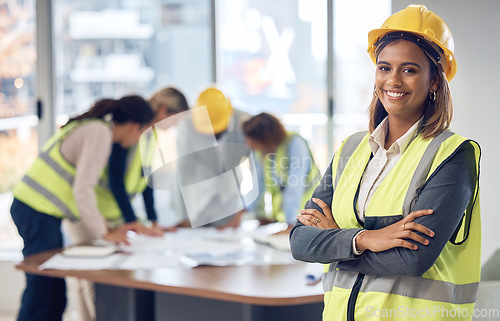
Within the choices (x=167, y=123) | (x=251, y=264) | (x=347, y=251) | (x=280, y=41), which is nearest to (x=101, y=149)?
(x=167, y=123)

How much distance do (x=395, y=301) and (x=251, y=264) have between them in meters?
1.20

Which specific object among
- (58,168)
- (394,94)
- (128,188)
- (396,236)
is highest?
(394,94)

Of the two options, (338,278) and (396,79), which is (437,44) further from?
(338,278)

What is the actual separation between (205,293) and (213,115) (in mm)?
1537

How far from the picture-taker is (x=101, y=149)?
108 inches

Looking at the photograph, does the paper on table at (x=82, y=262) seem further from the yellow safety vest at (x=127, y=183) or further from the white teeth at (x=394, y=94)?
the white teeth at (x=394, y=94)

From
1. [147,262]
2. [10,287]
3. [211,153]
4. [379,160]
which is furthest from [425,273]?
[10,287]

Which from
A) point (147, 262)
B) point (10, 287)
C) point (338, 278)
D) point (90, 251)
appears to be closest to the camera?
point (338, 278)

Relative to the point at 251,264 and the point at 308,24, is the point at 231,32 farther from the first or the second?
the point at 251,264

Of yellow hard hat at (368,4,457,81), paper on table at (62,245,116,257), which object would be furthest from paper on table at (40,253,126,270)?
yellow hard hat at (368,4,457,81)

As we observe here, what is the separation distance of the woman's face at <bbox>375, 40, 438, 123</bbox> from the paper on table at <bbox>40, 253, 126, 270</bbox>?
154 cm

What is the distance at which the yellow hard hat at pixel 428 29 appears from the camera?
1.27m

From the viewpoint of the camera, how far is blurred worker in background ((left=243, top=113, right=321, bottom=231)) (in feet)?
9.40

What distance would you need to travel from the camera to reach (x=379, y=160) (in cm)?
138
